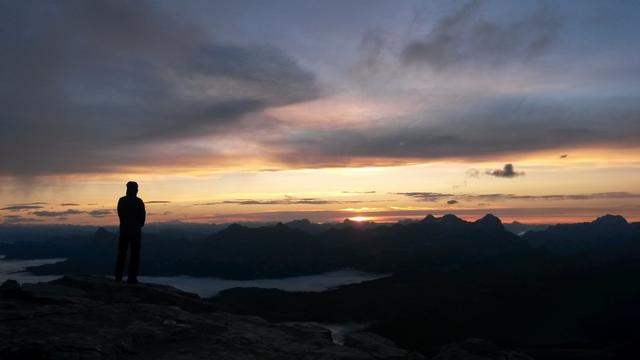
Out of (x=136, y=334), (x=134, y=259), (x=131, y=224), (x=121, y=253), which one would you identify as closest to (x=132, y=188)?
(x=131, y=224)

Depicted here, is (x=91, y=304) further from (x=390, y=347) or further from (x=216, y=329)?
(x=390, y=347)

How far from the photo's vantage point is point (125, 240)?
2831cm

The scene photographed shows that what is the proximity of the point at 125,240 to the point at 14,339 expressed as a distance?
49.1 ft

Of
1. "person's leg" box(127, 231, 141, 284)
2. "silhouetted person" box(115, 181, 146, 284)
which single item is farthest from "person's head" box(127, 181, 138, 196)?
"person's leg" box(127, 231, 141, 284)

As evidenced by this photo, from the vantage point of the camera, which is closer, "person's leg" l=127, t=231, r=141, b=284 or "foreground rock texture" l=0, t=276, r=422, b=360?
"foreground rock texture" l=0, t=276, r=422, b=360

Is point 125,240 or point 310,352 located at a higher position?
point 125,240

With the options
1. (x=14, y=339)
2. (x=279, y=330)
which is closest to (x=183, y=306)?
(x=279, y=330)

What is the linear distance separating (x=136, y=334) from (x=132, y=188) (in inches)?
558

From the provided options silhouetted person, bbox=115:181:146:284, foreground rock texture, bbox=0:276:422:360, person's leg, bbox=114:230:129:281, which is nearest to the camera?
foreground rock texture, bbox=0:276:422:360

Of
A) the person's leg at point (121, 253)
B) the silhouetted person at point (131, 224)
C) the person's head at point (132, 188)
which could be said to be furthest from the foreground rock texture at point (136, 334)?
the person's head at point (132, 188)

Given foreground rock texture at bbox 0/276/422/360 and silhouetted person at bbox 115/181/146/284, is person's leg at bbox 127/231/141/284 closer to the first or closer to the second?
silhouetted person at bbox 115/181/146/284

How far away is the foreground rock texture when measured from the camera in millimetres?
13789

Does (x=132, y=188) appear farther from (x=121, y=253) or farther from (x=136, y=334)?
(x=136, y=334)

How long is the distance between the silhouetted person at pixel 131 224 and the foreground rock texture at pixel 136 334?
16.3 ft
